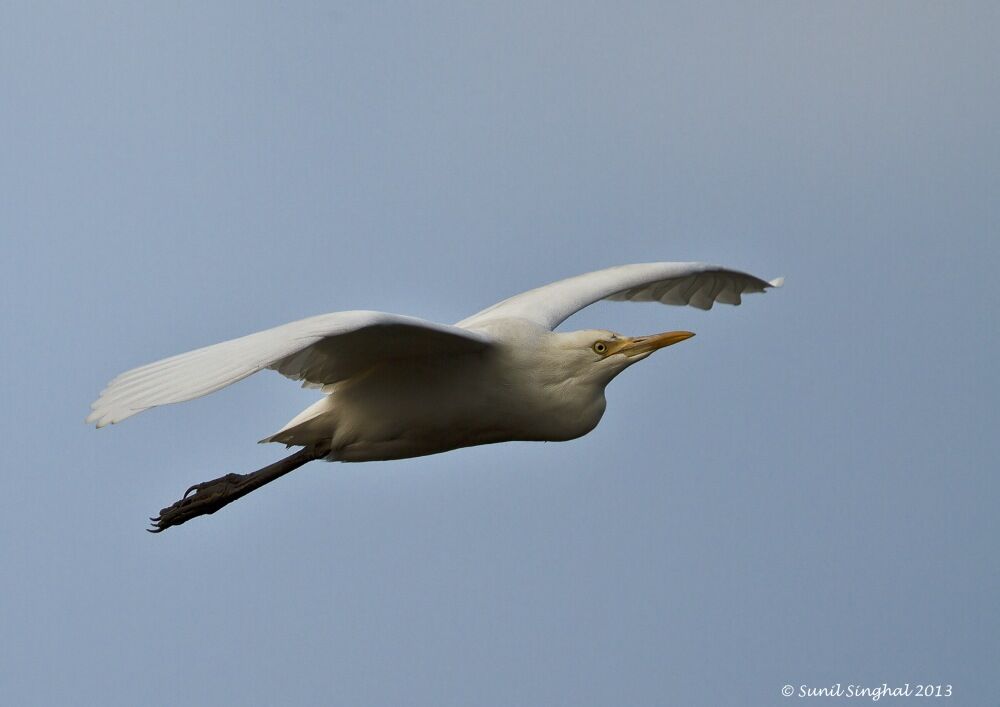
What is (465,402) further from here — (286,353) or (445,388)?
(286,353)

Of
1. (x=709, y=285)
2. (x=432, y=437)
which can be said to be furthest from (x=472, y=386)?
(x=709, y=285)

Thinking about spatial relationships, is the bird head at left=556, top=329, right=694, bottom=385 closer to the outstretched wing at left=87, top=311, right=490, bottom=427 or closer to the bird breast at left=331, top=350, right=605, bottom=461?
the bird breast at left=331, top=350, right=605, bottom=461

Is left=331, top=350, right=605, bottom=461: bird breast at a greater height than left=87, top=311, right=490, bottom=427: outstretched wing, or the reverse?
left=87, top=311, right=490, bottom=427: outstretched wing

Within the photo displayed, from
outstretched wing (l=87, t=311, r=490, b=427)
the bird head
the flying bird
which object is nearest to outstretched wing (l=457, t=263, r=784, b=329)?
the flying bird

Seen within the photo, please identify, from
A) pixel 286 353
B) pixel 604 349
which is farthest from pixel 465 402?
pixel 286 353

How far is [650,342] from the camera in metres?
12.7

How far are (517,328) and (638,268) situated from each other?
2054 mm

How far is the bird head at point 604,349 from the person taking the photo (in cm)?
1262

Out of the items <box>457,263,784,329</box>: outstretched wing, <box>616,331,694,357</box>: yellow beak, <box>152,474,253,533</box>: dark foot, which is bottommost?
<box>152,474,253,533</box>: dark foot

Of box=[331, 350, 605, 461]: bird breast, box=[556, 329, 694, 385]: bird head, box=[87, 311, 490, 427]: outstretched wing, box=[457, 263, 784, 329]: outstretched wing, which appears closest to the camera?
box=[87, 311, 490, 427]: outstretched wing

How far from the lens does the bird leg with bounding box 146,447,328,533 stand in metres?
13.2

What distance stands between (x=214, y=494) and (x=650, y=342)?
3.37 m

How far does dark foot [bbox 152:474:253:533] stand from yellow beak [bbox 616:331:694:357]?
292 centimetres

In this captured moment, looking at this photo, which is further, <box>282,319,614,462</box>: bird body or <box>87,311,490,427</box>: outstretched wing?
<box>282,319,614,462</box>: bird body
